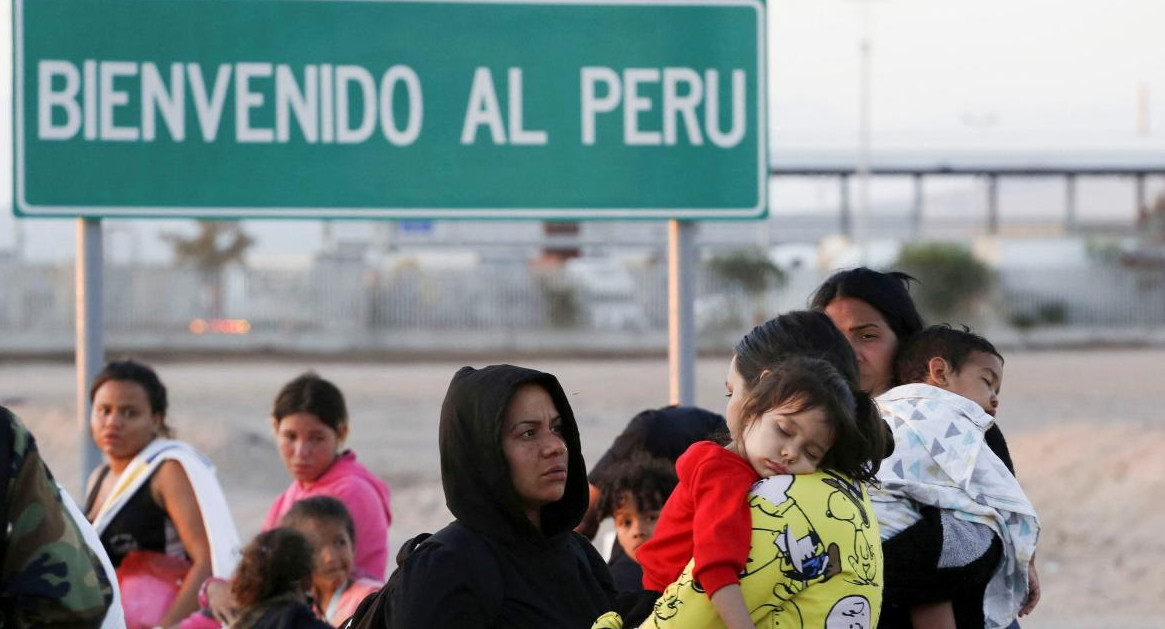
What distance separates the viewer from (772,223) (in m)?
47.9

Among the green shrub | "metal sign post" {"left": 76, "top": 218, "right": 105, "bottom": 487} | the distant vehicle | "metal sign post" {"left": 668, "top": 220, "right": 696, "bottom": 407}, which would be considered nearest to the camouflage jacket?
"metal sign post" {"left": 76, "top": 218, "right": 105, "bottom": 487}

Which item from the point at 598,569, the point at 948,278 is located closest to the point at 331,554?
the point at 598,569

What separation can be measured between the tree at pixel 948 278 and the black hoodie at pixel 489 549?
3435 cm

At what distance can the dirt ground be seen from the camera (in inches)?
405

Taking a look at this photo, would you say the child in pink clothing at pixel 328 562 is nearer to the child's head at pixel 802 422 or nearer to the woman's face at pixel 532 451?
the woman's face at pixel 532 451

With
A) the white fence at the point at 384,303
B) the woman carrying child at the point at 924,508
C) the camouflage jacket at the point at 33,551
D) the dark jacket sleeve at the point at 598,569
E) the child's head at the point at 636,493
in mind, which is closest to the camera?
the camouflage jacket at the point at 33,551

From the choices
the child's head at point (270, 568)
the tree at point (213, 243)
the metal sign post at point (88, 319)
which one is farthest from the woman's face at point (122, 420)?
the tree at point (213, 243)

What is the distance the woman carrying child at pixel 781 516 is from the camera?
7.64 ft

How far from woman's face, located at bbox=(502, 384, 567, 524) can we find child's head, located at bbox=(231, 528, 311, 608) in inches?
51.5

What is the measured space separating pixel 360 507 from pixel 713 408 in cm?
1527

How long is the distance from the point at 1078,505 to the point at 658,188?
9164 mm

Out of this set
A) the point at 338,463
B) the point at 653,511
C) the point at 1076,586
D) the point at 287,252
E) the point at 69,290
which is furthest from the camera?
the point at 287,252

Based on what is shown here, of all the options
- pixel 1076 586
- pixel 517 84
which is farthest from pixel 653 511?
pixel 1076 586

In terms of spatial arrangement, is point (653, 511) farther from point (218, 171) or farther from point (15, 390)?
point (15, 390)
